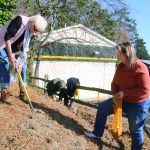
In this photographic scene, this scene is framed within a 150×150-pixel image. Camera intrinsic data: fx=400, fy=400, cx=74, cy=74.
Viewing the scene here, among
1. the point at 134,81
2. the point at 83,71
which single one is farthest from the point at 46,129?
the point at 83,71

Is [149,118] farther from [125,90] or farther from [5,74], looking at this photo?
[5,74]

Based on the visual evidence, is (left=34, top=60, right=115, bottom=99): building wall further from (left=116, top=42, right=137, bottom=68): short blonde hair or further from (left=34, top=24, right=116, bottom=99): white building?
(left=116, top=42, right=137, bottom=68): short blonde hair

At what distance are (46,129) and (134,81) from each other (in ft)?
5.06

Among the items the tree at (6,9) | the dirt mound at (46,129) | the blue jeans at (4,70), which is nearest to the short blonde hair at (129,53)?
the dirt mound at (46,129)

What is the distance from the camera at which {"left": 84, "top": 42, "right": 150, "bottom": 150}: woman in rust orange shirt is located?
19.6ft

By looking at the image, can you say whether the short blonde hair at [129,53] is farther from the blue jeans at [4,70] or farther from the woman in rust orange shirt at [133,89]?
the blue jeans at [4,70]

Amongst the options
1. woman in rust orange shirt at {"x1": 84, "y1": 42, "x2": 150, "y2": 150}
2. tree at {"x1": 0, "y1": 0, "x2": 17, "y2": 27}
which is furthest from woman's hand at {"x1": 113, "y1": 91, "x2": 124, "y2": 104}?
tree at {"x1": 0, "y1": 0, "x2": 17, "y2": 27}

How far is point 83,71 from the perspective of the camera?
29047 mm

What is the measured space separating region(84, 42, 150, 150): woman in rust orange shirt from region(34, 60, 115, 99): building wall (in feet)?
62.5

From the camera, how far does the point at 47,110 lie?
7.38 metres

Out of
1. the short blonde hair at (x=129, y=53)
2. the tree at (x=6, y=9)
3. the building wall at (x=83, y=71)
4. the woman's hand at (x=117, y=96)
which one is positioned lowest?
the building wall at (x=83, y=71)

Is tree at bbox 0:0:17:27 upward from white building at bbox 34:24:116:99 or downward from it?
upward

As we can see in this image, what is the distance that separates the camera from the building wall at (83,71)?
85.5ft

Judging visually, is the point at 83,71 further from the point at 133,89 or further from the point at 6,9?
the point at 133,89
